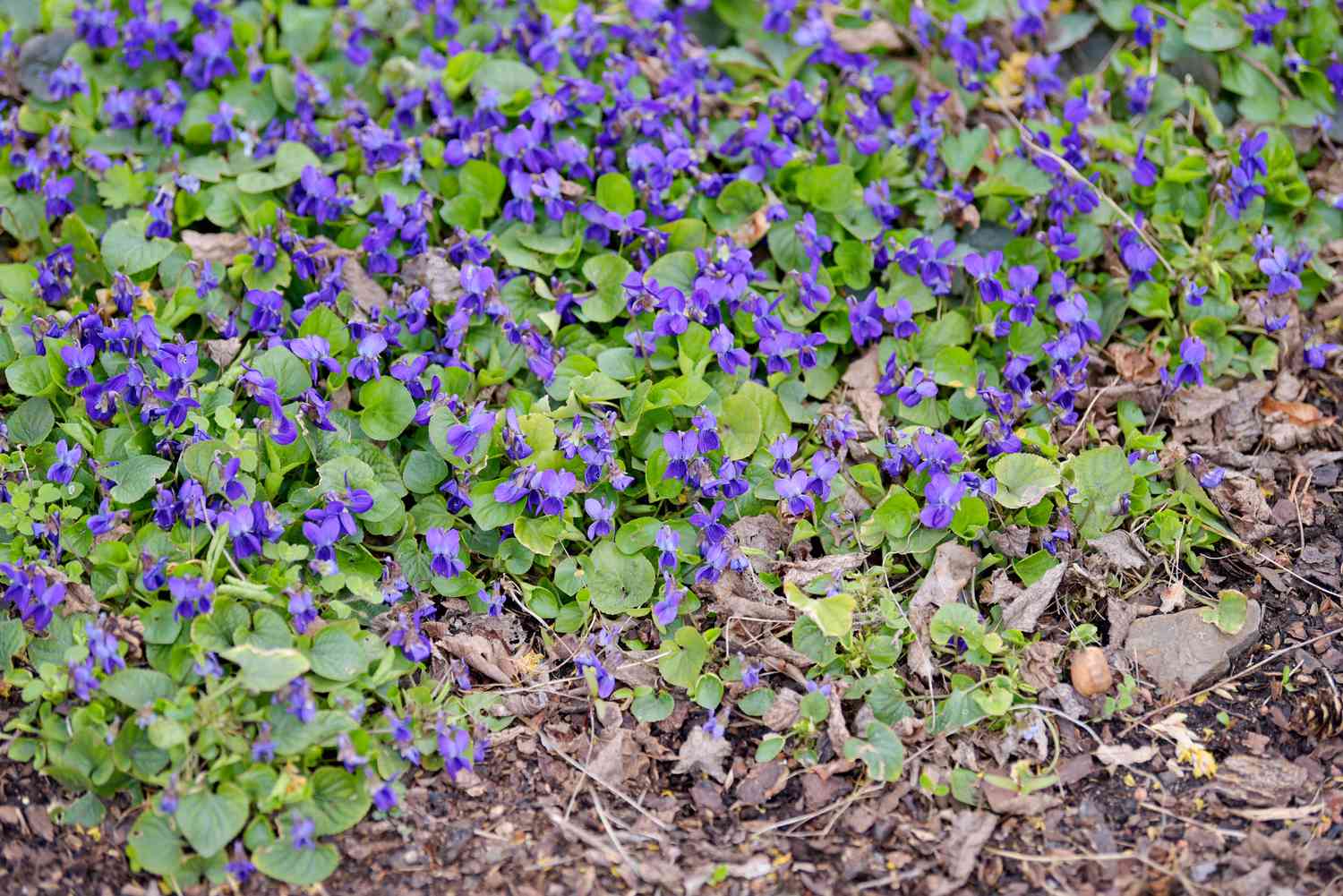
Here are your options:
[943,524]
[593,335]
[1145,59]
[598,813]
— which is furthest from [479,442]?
[1145,59]

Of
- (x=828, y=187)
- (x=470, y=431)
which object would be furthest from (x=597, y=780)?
(x=828, y=187)

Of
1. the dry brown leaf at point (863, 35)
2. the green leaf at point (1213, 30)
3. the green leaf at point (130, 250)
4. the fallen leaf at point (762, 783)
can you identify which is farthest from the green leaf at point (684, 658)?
the green leaf at point (1213, 30)

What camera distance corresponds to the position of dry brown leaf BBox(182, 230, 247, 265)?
12.6 ft

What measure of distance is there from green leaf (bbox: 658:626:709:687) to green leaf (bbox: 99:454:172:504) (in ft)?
4.19

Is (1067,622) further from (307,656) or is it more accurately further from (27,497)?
(27,497)

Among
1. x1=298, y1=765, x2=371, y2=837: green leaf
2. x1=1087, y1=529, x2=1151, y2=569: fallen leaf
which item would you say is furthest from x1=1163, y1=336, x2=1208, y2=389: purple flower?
x1=298, y1=765, x2=371, y2=837: green leaf

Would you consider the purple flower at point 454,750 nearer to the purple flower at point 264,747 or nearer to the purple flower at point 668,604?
the purple flower at point 264,747

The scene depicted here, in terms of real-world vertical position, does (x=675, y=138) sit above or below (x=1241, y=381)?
above

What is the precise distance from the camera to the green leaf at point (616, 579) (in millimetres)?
3240

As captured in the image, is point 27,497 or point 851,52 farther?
point 851,52

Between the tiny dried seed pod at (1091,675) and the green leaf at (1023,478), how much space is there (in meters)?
0.41

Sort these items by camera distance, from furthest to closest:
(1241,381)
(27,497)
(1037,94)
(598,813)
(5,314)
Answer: (1037,94), (1241,381), (5,314), (27,497), (598,813)

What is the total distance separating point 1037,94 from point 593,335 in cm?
175

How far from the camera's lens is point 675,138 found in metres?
3.93
